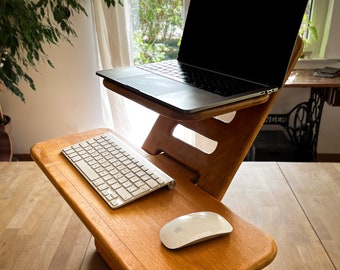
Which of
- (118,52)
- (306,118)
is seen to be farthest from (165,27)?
(306,118)

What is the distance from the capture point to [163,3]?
2.31 metres

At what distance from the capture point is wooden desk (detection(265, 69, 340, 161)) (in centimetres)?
216

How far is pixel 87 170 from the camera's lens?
736 millimetres

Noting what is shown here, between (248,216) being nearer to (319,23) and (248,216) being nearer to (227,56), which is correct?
(227,56)

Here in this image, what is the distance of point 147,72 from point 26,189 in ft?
Answer: 1.89

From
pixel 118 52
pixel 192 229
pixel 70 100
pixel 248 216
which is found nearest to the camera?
pixel 192 229

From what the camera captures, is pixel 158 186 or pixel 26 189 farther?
pixel 26 189

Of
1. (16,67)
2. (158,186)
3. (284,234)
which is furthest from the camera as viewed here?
(16,67)

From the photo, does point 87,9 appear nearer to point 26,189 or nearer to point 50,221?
point 26,189

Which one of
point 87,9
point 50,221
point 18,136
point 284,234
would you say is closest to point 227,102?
point 284,234

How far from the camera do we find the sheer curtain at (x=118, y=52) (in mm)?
2143

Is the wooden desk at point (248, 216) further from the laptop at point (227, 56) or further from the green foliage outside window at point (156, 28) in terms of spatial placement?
the green foliage outside window at point (156, 28)

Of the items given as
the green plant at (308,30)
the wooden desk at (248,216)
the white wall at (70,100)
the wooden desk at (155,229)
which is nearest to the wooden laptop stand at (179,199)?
the wooden desk at (155,229)

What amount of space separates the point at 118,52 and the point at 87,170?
162 cm
